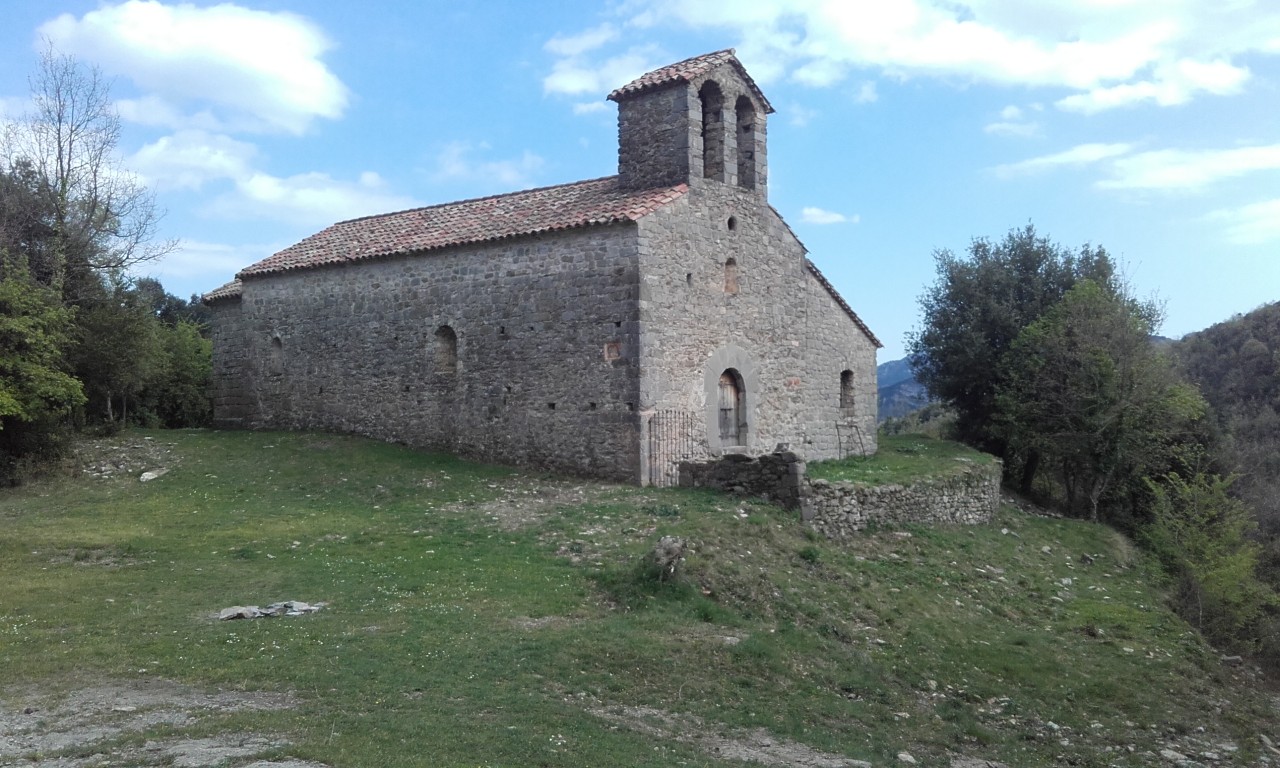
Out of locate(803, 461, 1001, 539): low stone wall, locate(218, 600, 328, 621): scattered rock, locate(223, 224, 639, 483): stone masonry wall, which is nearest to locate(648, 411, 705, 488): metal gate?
locate(223, 224, 639, 483): stone masonry wall

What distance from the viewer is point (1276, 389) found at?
3784 cm

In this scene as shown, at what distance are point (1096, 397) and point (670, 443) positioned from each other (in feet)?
46.7

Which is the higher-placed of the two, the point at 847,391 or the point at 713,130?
the point at 713,130

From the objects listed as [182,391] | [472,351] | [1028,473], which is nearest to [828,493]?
[472,351]

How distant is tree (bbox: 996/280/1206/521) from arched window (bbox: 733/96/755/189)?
11757 millimetres

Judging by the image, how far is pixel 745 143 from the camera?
72.5ft

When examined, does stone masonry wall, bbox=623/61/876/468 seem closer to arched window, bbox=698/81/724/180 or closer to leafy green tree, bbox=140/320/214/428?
arched window, bbox=698/81/724/180

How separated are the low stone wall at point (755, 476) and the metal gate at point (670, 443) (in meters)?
0.30

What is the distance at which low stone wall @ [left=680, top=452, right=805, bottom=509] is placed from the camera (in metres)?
17.1

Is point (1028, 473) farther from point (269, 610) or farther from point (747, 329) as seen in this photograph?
point (269, 610)

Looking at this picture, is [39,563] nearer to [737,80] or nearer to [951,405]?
[737,80]

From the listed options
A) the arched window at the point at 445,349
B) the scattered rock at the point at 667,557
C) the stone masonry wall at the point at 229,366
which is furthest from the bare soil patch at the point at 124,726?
the stone masonry wall at the point at 229,366

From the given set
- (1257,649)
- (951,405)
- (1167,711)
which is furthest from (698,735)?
(951,405)

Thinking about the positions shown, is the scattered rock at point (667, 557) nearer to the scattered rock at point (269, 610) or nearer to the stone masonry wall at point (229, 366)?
the scattered rock at point (269, 610)
